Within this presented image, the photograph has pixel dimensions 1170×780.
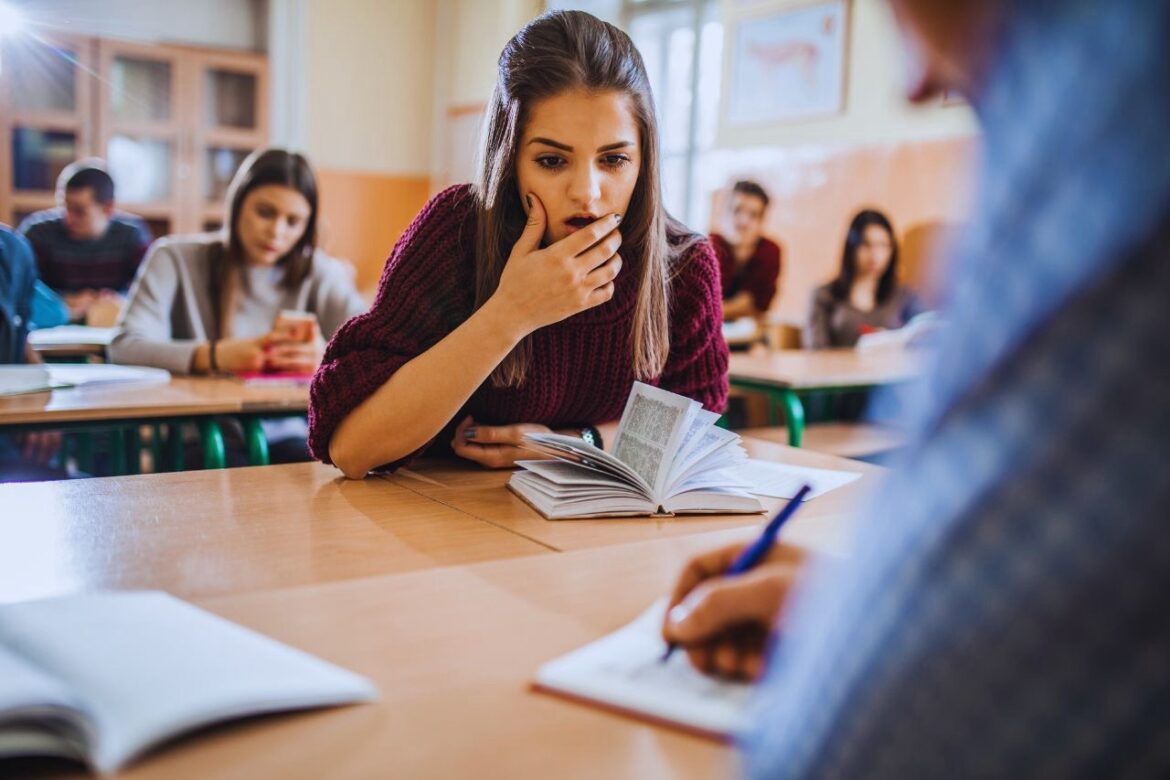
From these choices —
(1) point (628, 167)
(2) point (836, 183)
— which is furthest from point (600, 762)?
(2) point (836, 183)

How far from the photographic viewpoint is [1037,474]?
40cm

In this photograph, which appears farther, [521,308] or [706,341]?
[706,341]

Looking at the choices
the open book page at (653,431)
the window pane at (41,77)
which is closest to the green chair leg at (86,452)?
the open book page at (653,431)

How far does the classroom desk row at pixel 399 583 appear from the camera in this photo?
0.62m

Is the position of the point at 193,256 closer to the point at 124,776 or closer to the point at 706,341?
the point at 706,341

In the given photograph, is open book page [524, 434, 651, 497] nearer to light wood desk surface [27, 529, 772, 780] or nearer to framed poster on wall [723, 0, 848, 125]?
light wood desk surface [27, 529, 772, 780]

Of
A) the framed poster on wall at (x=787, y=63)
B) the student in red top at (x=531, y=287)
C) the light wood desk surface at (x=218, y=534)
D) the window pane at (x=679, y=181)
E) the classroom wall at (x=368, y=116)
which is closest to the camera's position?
the light wood desk surface at (x=218, y=534)

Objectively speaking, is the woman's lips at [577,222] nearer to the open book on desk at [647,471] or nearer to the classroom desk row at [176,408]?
the open book on desk at [647,471]

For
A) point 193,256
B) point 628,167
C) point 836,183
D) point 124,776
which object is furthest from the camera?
point 836,183

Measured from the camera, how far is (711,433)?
4.51ft

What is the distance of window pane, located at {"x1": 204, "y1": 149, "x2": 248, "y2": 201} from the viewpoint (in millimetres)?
7031

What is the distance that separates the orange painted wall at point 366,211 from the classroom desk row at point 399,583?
6.36 m

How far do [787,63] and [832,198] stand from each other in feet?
2.65

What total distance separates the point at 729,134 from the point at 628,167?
4.77 meters
